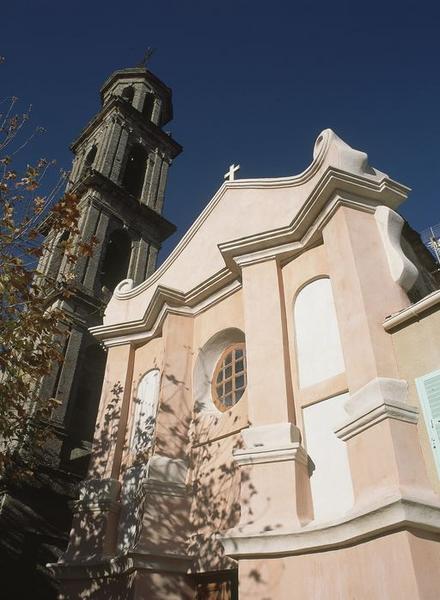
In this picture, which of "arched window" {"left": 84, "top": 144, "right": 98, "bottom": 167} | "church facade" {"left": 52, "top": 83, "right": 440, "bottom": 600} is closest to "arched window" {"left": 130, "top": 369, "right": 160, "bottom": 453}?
"church facade" {"left": 52, "top": 83, "right": 440, "bottom": 600}

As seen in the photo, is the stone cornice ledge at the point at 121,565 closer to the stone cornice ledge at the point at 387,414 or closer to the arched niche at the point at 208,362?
the arched niche at the point at 208,362

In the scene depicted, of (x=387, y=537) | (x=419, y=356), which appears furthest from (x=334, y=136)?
(x=387, y=537)

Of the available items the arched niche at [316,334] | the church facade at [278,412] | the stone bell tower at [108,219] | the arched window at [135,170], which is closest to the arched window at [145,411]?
the church facade at [278,412]

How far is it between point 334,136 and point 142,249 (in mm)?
18299

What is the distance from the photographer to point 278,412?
26.0ft

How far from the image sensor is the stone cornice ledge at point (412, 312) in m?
6.79

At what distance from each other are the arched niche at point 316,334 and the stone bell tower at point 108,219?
9.43m

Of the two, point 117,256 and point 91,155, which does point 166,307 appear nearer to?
point 117,256

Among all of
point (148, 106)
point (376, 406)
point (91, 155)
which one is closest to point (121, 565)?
point (376, 406)

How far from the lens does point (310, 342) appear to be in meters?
8.45

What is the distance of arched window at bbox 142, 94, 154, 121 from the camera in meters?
33.0

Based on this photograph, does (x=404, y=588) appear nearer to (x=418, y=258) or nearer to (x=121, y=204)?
(x=418, y=258)

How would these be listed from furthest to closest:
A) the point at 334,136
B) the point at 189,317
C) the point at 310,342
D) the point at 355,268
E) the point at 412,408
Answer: the point at 189,317, the point at 334,136, the point at 310,342, the point at 355,268, the point at 412,408

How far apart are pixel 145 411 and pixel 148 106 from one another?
26399 millimetres
